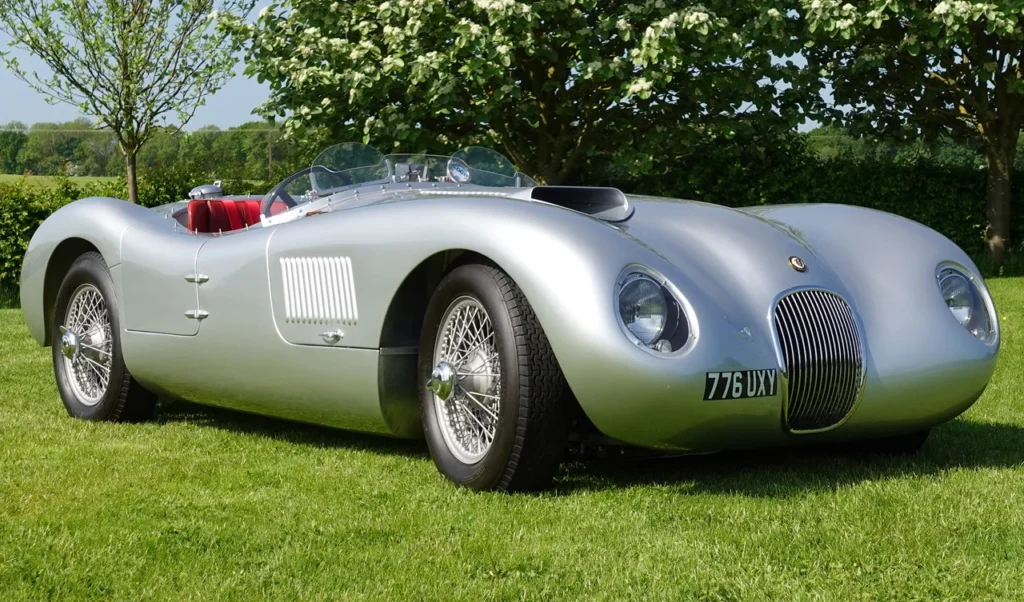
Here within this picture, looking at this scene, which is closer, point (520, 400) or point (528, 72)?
point (520, 400)

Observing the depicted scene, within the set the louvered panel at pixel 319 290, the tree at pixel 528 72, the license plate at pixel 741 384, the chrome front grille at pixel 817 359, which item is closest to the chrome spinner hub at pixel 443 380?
the louvered panel at pixel 319 290

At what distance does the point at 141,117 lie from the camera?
16172 millimetres

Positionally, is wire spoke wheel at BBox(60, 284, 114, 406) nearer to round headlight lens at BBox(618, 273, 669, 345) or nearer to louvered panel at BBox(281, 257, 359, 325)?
louvered panel at BBox(281, 257, 359, 325)

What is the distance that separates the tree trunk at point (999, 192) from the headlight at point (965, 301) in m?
12.5

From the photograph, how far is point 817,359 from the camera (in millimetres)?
4152

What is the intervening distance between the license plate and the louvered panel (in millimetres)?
1424

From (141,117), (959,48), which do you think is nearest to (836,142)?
(959,48)

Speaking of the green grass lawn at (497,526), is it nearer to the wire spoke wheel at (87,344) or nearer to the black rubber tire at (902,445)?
the black rubber tire at (902,445)

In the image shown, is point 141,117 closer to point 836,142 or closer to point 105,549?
point 836,142

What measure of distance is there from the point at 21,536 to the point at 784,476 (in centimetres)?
244

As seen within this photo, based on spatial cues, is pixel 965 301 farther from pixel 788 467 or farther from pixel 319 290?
pixel 319 290

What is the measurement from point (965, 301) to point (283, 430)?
9.69ft

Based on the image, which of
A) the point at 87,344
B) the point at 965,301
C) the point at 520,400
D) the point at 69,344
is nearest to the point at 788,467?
the point at 965,301

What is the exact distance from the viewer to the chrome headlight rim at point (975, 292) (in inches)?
183
